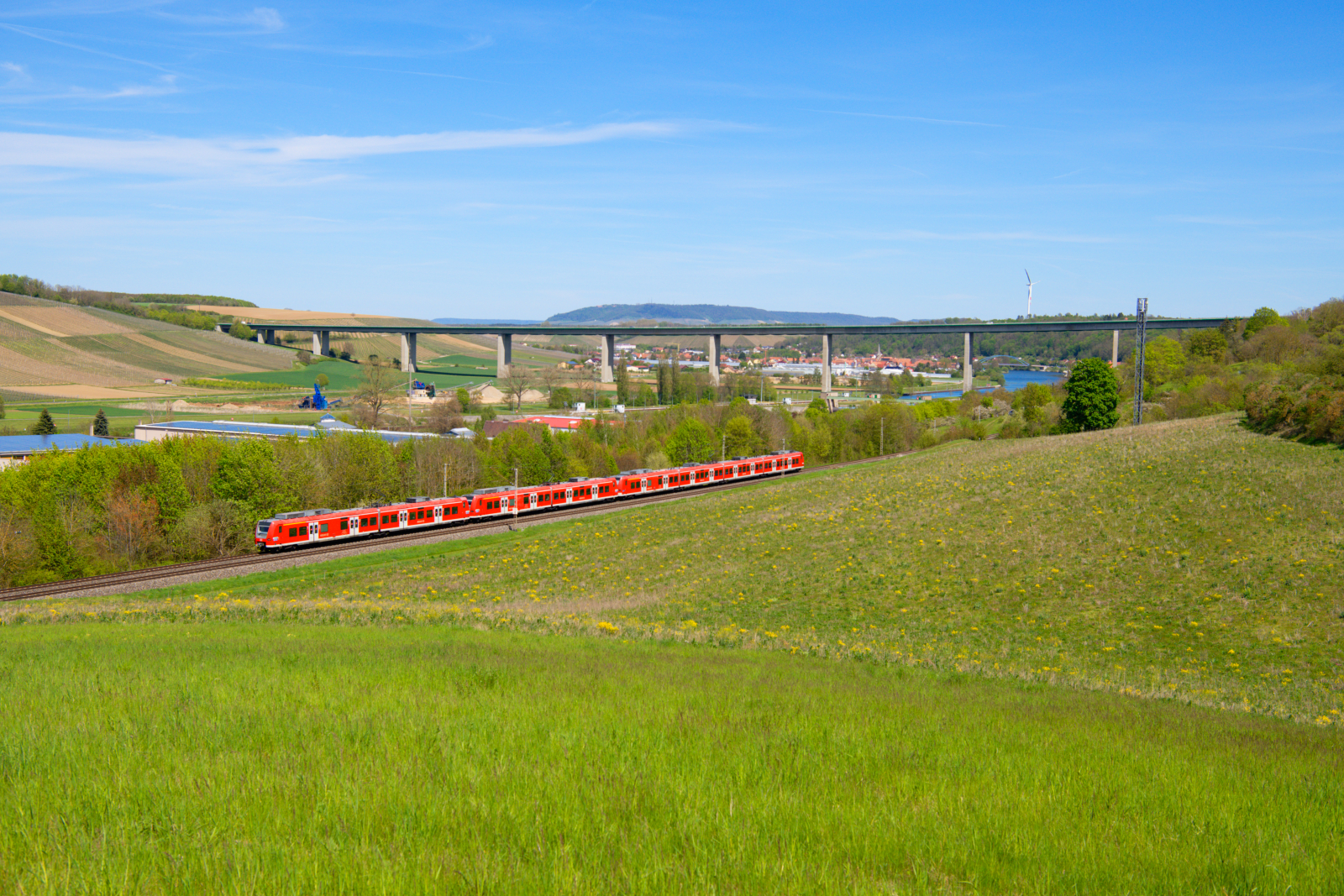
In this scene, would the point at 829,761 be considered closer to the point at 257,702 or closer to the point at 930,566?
the point at 257,702

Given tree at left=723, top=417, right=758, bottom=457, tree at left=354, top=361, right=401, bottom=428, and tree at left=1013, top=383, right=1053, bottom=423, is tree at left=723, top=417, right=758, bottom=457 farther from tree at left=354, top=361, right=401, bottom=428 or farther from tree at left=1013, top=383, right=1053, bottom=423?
tree at left=354, top=361, right=401, bottom=428

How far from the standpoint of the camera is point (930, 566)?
118ft

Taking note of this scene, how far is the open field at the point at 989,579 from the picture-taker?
24.6 m

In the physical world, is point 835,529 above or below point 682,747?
below

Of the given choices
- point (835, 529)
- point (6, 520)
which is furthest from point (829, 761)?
point (6, 520)

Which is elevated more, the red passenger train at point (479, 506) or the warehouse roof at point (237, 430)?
the warehouse roof at point (237, 430)

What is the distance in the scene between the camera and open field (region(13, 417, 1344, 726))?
2459 cm

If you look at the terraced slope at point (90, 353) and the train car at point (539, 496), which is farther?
the terraced slope at point (90, 353)

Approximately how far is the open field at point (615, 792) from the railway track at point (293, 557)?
35.8 meters

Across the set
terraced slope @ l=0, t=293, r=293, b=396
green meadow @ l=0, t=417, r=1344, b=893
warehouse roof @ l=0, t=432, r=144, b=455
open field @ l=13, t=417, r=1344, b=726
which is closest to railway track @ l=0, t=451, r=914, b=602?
open field @ l=13, t=417, r=1344, b=726

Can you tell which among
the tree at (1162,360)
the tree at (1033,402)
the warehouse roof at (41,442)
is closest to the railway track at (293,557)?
the warehouse roof at (41,442)

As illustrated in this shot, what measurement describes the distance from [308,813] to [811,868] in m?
3.63

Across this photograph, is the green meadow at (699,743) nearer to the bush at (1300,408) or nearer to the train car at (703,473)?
the bush at (1300,408)

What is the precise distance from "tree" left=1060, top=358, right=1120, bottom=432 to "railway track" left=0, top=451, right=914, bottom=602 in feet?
128
